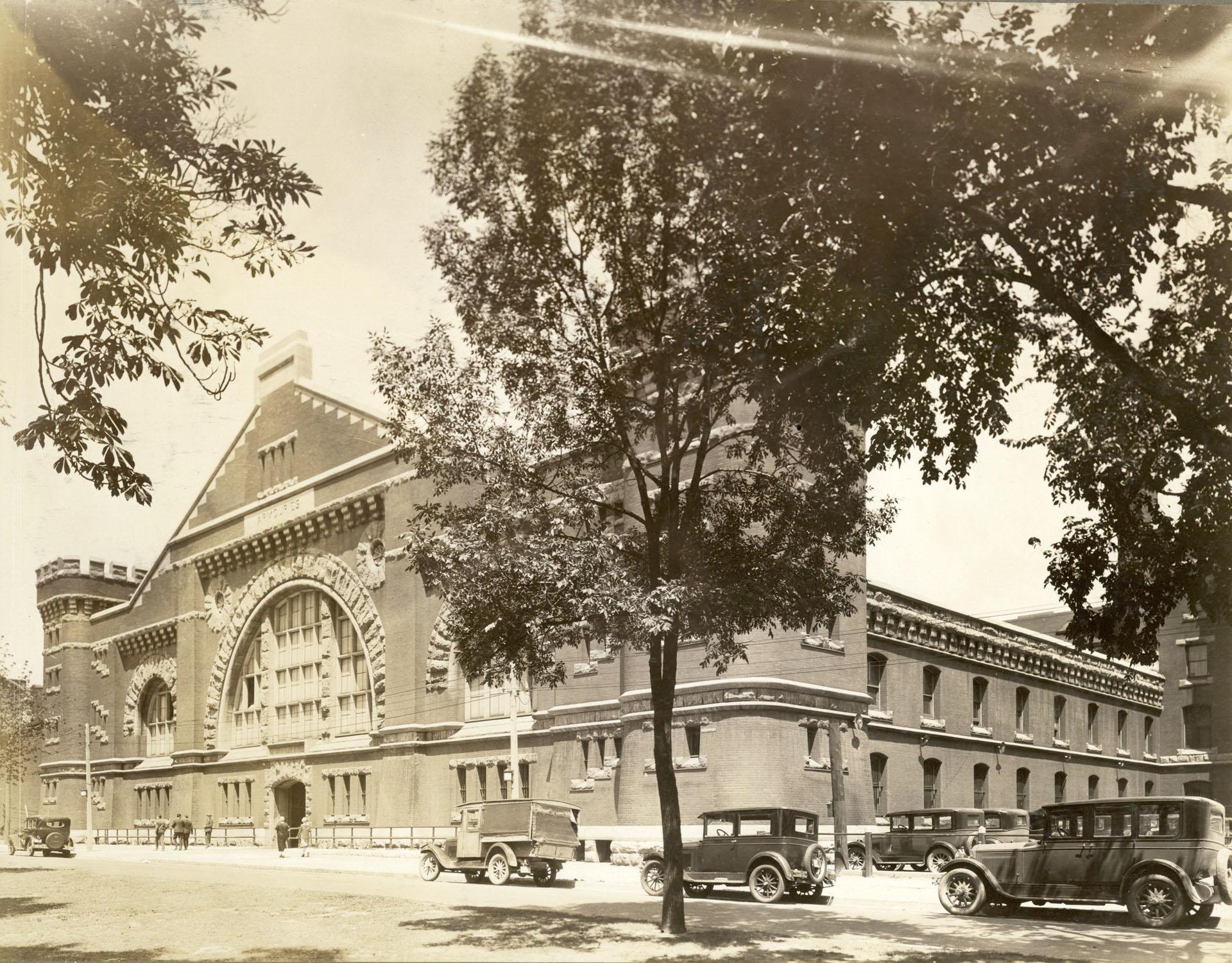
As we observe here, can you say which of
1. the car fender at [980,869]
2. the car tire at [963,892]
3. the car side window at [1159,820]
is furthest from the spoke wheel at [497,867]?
the car side window at [1159,820]

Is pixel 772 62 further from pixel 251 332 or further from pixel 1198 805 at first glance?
pixel 1198 805

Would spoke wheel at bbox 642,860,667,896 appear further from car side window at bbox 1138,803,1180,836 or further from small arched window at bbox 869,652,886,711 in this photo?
small arched window at bbox 869,652,886,711

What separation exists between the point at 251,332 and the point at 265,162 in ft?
6.16

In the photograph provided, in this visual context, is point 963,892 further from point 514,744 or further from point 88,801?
point 88,801

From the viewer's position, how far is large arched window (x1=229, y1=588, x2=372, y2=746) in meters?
22.4

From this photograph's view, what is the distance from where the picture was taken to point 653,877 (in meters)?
17.3

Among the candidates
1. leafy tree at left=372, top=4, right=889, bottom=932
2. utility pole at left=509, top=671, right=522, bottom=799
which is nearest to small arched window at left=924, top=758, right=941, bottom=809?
utility pole at left=509, top=671, right=522, bottom=799

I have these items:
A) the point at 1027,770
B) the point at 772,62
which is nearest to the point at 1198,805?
the point at 1027,770

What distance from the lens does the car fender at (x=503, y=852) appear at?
1933cm

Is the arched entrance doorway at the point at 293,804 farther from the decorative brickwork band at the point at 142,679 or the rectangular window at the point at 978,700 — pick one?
the rectangular window at the point at 978,700

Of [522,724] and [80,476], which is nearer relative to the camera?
[80,476]

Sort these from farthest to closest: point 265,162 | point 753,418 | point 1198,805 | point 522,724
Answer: point 522,724
point 1198,805
point 753,418
point 265,162

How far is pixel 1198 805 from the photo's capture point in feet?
48.7

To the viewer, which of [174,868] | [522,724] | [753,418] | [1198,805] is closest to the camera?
[753,418]
